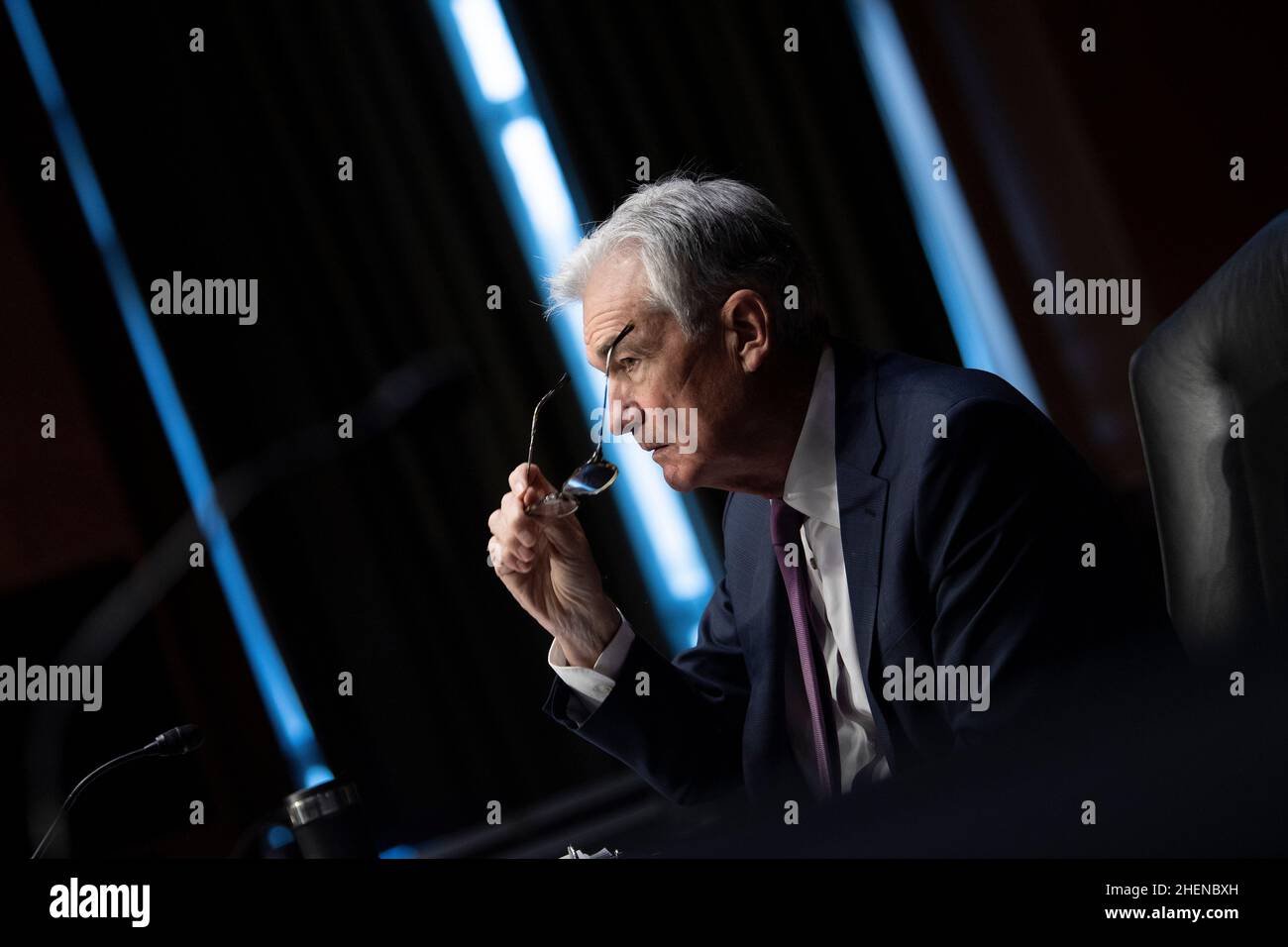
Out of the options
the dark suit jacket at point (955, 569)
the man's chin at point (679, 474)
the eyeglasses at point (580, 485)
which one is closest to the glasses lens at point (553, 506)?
the eyeglasses at point (580, 485)

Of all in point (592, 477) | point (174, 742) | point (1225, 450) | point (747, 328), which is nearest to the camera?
point (1225, 450)

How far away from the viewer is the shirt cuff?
55.7 inches

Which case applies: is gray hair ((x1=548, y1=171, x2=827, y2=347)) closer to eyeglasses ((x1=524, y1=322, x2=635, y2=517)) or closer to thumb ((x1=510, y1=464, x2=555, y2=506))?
eyeglasses ((x1=524, y1=322, x2=635, y2=517))

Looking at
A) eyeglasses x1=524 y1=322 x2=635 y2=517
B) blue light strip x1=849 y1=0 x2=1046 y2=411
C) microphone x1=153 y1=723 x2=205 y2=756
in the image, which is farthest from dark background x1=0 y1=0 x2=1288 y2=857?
microphone x1=153 y1=723 x2=205 y2=756

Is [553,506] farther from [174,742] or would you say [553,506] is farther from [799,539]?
[174,742]

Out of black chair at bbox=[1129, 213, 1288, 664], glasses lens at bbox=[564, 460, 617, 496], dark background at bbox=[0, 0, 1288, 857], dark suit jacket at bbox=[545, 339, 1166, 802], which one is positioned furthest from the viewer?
dark background at bbox=[0, 0, 1288, 857]

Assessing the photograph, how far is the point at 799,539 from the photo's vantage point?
140cm

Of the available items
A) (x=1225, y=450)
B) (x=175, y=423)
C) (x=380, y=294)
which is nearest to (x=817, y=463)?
(x=1225, y=450)

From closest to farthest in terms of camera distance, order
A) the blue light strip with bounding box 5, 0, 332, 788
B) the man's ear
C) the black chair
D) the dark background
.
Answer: the black chair
the man's ear
the dark background
the blue light strip with bounding box 5, 0, 332, 788

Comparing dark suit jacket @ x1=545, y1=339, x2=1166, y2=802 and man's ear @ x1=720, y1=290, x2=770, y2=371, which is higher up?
man's ear @ x1=720, y1=290, x2=770, y2=371

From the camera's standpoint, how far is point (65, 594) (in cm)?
177

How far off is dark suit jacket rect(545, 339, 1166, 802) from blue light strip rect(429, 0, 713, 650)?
1.65 feet

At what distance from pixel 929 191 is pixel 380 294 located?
3.23 feet

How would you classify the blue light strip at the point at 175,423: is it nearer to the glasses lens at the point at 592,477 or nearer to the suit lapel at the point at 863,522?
the glasses lens at the point at 592,477
